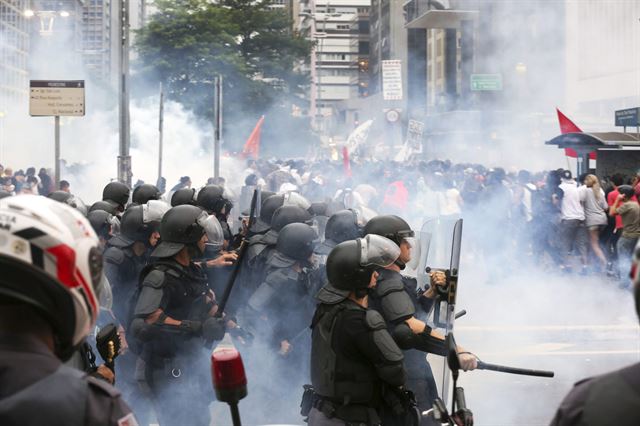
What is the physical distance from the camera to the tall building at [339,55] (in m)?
133

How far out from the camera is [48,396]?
1777mm

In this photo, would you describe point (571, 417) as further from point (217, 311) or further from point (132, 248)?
point (132, 248)

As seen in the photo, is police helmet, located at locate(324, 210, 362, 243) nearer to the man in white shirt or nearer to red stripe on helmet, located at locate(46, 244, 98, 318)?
red stripe on helmet, located at locate(46, 244, 98, 318)

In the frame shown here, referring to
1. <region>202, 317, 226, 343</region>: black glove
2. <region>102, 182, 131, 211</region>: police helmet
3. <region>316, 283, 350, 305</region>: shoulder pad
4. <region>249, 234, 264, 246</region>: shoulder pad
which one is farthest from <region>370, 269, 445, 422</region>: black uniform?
<region>102, 182, 131, 211</region>: police helmet

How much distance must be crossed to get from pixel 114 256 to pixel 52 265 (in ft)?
15.0

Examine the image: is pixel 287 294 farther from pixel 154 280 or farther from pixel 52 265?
pixel 52 265

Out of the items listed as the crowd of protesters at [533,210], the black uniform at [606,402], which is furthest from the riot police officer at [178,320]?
the crowd of protesters at [533,210]

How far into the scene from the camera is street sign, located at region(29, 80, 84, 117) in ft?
39.4

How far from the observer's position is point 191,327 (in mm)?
5148

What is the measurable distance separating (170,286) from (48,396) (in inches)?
137

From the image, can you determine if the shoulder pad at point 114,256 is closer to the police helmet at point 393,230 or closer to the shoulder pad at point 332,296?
the police helmet at point 393,230

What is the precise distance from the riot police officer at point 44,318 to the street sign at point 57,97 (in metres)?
10.5

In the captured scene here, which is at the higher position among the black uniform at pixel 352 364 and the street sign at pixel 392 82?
the street sign at pixel 392 82

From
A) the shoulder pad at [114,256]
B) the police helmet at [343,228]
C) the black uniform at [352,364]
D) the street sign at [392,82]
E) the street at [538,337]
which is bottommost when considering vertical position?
the street at [538,337]
